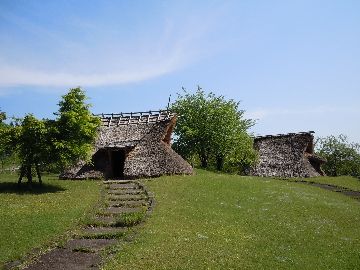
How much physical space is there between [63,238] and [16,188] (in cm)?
1632

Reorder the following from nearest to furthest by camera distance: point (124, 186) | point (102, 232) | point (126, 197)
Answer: point (102, 232) < point (126, 197) < point (124, 186)

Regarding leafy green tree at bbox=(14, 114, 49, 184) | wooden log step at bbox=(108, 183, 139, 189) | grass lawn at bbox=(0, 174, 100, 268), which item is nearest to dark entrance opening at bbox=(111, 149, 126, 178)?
grass lawn at bbox=(0, 174, 100, 268)

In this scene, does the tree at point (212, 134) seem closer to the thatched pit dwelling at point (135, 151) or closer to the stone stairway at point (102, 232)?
the thatched pit dwelling at point (135, 151)

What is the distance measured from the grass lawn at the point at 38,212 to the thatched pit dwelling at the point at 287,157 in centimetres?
3127

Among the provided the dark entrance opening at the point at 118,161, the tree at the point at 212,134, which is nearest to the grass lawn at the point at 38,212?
the dark entrance opening at the point at 118,161

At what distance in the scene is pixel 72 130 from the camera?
33.8 m

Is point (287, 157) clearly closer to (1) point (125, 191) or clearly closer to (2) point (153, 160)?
(2) point (153, 160)

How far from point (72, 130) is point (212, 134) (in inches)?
1173

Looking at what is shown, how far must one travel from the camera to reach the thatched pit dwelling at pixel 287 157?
57594 millimetres

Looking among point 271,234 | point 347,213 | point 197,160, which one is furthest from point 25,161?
point 197,160

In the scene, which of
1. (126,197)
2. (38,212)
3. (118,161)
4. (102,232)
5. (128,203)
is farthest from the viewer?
(118,161)

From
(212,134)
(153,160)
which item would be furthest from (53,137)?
(212,134)

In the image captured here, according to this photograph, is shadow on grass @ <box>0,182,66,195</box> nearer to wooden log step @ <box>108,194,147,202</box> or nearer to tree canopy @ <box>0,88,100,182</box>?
tree canopy @ <box>0,88,100,182</box>

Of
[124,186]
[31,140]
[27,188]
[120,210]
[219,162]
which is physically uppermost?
[31,140]
